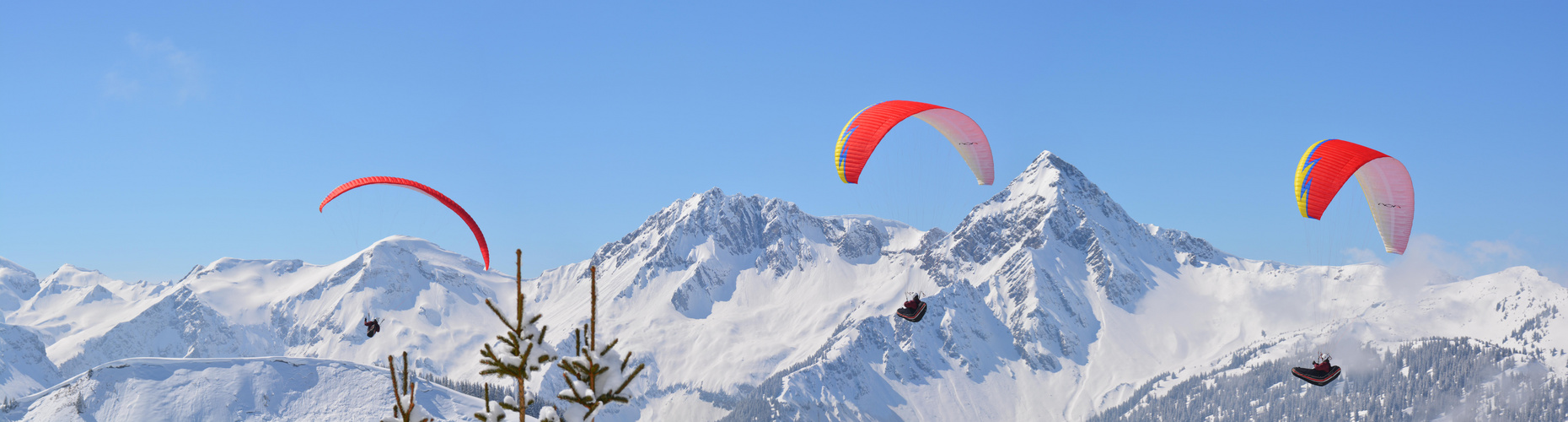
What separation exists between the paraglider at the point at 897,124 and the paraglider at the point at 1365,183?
592 inches

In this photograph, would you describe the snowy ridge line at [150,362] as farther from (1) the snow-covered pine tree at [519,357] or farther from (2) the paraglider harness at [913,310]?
(1) the snow-covered pine tree at [519,357]

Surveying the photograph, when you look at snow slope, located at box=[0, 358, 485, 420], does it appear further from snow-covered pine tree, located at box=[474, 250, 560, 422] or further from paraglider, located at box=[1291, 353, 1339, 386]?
snow-covered pine tree, located at box=[474, 250, 560, 422]

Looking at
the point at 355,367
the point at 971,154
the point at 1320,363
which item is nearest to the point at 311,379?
the point at 355,367

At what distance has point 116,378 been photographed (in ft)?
468

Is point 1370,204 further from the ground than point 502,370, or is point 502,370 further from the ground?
point 1370,204

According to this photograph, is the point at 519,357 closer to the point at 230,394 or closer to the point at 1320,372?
the point at 1320,372

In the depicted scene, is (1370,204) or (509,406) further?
(1370,204)

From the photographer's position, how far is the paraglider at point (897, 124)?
172 ft

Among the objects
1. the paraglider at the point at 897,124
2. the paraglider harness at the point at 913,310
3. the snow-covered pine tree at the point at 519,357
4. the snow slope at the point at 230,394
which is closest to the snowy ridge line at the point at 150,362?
the snow slope at the point at 230,394

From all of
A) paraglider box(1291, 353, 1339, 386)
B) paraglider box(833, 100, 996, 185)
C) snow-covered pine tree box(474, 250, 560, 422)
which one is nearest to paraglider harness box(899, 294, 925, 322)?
paraglider box(833, 100, 996, 185)

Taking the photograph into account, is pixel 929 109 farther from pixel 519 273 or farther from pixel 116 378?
pixel 116 378

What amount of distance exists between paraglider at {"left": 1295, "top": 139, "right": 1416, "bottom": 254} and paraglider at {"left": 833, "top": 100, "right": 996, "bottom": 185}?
49.3 ft

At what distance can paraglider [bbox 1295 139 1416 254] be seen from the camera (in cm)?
4900

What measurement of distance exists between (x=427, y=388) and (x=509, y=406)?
150 metres
